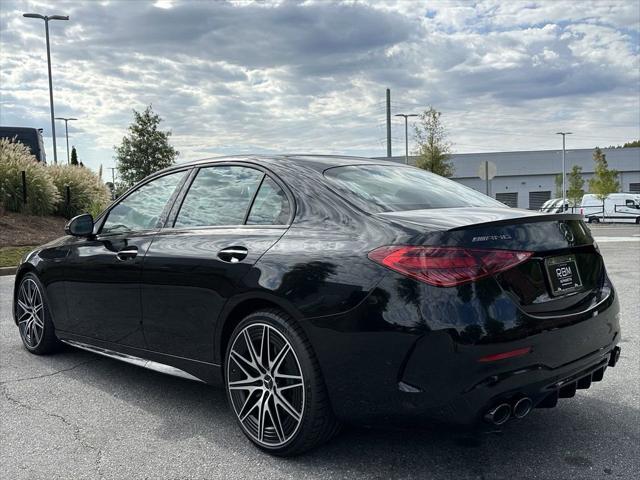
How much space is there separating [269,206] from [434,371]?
Answer: 1343 millimetres

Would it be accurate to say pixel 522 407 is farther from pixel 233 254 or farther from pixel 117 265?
→ pixel 117 265

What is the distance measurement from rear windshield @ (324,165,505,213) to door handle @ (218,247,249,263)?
59 cm

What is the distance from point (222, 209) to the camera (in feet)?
12.1

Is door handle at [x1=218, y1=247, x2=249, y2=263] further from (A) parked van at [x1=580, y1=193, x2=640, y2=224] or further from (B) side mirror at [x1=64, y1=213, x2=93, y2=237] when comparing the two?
(A) parked van at [x1=580, y1=193, x2=640, y2=224]

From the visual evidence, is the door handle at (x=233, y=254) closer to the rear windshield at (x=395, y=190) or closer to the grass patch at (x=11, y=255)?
the rear windshield at (x=395, y=190)

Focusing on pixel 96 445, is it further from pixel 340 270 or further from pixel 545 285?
pixel 545 285

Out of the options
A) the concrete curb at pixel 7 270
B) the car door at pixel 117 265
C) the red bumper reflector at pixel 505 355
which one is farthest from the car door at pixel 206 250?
Answer: the concrete curb at pixel 7 270

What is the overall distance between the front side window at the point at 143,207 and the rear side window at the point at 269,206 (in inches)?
31.8

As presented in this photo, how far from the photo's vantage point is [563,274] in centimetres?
296

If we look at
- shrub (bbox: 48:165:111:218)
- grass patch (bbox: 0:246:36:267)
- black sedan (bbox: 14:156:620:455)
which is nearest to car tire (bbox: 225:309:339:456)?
black sedan (bbox: 14:156:620:455)

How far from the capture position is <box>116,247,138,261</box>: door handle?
4.00 metres

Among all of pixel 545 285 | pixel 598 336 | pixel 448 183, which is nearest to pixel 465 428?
pixel 545 285

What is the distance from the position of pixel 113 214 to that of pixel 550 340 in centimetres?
313

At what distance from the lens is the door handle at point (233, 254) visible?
3291 mm
